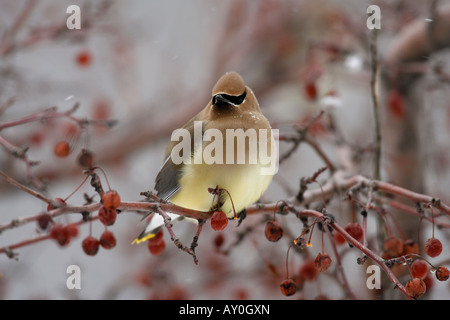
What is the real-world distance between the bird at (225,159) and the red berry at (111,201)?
18.8 inches

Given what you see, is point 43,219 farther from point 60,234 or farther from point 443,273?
point 443,273

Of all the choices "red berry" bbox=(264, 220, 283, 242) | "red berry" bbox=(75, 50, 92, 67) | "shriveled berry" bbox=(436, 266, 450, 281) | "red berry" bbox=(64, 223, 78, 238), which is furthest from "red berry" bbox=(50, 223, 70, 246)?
"red berry" bbox=(75, 50, 92, 67)

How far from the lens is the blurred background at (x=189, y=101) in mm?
2395

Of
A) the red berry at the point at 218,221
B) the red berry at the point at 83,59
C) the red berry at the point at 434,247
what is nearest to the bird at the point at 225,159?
the red berry at the point at 218,221

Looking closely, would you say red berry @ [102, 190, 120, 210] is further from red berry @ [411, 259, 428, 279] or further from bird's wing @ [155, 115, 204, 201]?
red berry @ [411, 259, 428, 279]

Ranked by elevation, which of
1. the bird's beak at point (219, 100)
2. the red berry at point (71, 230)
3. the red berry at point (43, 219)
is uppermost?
the bird's beak at point (219, 100)

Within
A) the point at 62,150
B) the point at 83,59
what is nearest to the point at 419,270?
the point at 62,150

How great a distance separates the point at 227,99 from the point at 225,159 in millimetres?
191

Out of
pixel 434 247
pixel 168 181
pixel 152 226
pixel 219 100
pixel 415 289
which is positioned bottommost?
pixel 415 289

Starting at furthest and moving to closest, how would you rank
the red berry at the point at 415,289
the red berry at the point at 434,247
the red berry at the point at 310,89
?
the red berry at the point at 310,89, the red berry at the point at 434,247, the red berry at the point at 415,289

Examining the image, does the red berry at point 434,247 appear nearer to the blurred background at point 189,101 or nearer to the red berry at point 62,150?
the blurred background at point 189,101

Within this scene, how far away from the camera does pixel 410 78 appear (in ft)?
8.23

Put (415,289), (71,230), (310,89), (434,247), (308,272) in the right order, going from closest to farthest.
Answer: (415,289)
(434,247)
(71,230)
(308,272)
(310,89)

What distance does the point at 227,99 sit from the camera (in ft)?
5.43
